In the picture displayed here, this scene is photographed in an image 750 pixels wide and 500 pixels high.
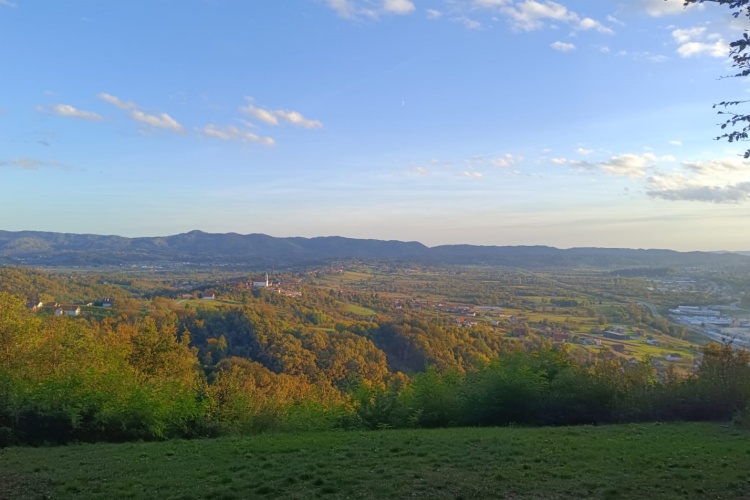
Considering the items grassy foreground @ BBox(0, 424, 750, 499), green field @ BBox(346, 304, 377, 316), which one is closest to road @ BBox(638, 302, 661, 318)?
green field @ BBox(346, 304, 377, 316)

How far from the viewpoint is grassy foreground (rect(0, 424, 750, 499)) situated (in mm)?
8453

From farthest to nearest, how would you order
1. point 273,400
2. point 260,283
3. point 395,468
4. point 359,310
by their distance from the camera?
point 260,283
point 359,310
point 273,400
point 395,468

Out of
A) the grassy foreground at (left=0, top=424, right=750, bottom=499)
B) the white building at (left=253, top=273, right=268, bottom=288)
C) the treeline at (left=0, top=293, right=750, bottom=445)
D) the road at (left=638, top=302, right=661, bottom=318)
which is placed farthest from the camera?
the white building at (left=253, top=273, right=268, bottom=288)

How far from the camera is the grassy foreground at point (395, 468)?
27.7 feet

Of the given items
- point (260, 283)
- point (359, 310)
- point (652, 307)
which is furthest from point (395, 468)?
point (260, 283)

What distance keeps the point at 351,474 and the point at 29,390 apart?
41.2 ft

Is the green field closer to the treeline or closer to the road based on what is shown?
the road

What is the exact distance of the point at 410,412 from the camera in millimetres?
20625

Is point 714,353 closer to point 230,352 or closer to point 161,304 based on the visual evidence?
point 230,352

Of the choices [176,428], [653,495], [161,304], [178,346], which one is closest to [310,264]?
[161,304]

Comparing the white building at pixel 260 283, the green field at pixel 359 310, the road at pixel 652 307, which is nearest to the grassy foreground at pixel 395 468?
the road at pixel 652 307

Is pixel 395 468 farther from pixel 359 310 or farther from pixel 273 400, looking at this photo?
pixel 359 310

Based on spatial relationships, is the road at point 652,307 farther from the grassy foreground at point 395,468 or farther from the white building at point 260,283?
the white building at point 260,283

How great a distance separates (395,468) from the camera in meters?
10.1
